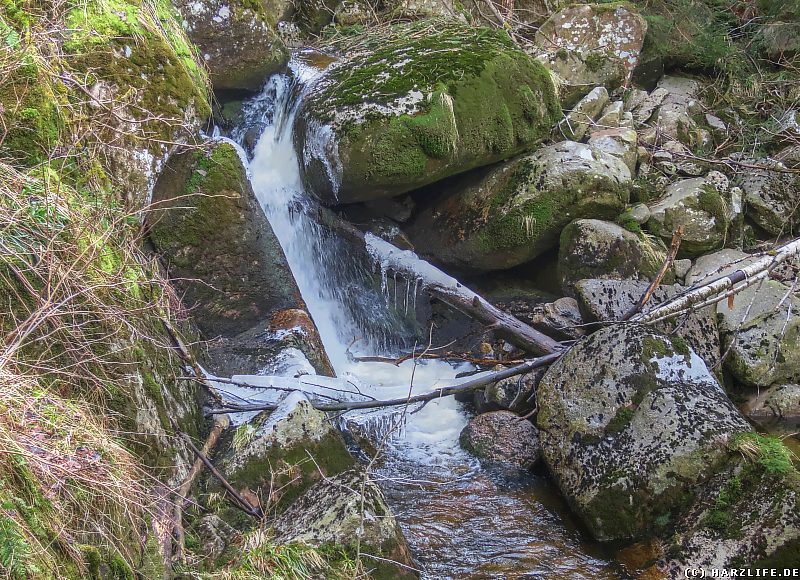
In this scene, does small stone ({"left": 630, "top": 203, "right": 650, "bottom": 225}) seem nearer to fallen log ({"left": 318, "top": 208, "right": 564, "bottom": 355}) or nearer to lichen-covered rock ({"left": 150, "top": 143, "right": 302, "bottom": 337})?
fallen log ({"left": 318, "top": 208, "right": 564, "bottom": 355})

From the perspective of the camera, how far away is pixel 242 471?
3475 millimetres

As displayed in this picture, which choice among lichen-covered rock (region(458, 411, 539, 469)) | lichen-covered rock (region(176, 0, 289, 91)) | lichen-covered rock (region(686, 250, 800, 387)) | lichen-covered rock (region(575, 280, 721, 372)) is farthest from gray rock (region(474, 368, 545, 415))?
lichen-covered rock (region(176, 0, 289, 91))

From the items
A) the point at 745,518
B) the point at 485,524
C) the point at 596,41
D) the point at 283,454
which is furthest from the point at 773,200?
the point at 283,454

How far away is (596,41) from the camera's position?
8531mm

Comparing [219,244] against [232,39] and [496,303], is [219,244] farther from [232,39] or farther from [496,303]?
[496,303]

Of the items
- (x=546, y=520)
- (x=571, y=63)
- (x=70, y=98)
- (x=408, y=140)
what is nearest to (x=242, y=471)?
(x=546, y=520)

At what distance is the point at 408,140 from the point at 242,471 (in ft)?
11.0

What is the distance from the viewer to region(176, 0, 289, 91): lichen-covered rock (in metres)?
6.03

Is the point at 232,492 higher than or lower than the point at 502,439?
higher

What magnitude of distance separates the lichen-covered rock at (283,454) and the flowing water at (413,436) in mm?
385

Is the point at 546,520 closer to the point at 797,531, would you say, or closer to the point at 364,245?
the point at 797,531

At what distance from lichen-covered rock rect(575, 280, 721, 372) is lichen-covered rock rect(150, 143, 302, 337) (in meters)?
2.48

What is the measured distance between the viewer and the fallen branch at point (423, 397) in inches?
160

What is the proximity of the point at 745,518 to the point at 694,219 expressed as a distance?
402cm
